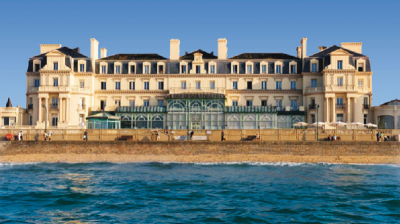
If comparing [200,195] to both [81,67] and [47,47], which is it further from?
[47,47]

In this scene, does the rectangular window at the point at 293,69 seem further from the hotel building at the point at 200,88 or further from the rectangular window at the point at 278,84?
the rectangular window at the point at 278,84

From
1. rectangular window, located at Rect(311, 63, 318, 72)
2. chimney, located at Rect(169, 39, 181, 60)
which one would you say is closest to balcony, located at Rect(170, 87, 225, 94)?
chimney, located at Rect(169, 39, 181, 60)

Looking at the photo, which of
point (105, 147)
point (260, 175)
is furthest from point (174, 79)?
point (260, 175)

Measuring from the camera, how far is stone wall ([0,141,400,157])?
37906 mm

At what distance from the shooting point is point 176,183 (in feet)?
82.4

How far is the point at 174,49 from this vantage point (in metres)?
60.2

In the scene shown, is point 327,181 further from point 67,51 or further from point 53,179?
point 67,51

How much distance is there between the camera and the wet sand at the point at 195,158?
37.6 m

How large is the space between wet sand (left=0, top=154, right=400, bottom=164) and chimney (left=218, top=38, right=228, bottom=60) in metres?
25.2

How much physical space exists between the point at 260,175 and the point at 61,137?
23.6m

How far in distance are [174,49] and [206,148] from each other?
85.4 ft

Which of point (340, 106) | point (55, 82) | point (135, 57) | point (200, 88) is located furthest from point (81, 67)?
point (340, 106)

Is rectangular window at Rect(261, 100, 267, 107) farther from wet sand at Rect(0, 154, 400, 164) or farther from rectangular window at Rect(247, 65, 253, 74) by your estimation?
wet sand at Rect(0, 154, 400, 164)

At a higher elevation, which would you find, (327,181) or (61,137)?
(61,137)
